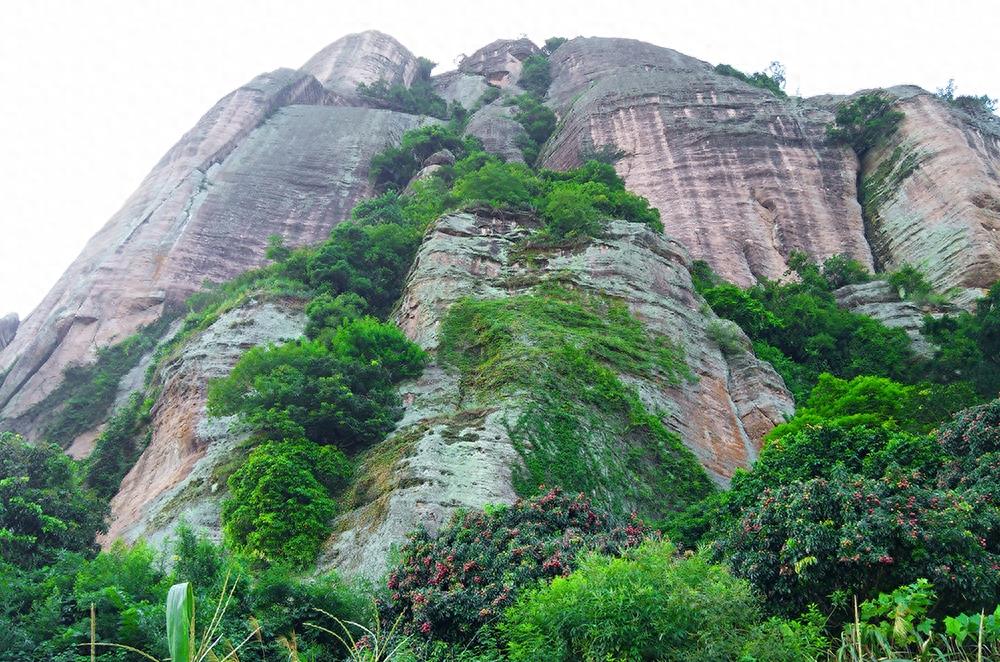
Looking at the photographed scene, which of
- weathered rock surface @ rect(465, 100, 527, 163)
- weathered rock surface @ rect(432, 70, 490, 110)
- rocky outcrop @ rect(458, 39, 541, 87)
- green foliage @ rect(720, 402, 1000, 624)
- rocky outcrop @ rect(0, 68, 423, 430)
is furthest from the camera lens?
rocky outcrop @ rect(458, 39, 541, 87)

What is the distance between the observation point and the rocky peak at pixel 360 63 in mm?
57031

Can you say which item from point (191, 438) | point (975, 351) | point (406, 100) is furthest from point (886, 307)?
point (406, 100)

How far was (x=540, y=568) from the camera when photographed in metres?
10.1

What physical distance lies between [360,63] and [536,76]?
1254 centimetres

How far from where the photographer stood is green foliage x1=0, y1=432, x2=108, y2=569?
1335 cm

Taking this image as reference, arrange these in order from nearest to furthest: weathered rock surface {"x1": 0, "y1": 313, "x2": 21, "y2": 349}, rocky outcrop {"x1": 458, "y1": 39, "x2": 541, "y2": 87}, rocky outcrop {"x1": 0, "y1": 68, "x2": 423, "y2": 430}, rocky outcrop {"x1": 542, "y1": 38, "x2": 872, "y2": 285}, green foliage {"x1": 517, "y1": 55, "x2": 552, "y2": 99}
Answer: rocky outcrop {"x1": 0, "y1": 68, "x2": 423, "y2": 430} < rocky outcrop {"x1": 542, "y1": 38, "x2": 872, "y2": 285} < weathered rock surface {"x1": 0, "y1": 313, "x2": 21, "y2": 349} < green foliage {"x1": 517, "y1": 55, "x2": 552, "y2": 99} < rocky outcrop {"x1": 458, "y1": 39, "x2": 541, "y2": 87}

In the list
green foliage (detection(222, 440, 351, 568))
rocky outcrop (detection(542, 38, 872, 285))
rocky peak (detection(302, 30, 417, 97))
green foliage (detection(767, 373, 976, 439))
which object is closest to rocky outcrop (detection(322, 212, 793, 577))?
green foliage (detection(222, 440, 351, 568))

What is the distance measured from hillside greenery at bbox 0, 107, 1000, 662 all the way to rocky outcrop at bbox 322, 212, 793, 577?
50 cm

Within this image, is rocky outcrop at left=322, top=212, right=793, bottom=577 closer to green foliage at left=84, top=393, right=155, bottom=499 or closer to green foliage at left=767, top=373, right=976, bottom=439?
green foliage at left=767, top=373, right=976, bottom=439

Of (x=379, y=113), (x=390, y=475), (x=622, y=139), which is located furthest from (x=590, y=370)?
(x=379, y=113)

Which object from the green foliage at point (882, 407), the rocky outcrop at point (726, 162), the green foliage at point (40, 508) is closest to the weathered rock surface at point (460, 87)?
the rocky outcrop at point (726, 162)

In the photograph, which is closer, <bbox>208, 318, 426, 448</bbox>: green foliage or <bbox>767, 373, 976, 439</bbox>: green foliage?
<bbox>767, 373, 976, 439</bbox>: green foliage

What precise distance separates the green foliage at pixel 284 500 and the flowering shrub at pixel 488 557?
3.48 metres

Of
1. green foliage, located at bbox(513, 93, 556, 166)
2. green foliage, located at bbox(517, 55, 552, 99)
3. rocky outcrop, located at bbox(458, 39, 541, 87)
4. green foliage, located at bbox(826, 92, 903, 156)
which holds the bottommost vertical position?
green foliage, located at bbox(826, 92, 903, 156)
